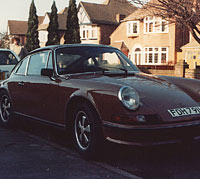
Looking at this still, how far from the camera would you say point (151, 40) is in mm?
40500

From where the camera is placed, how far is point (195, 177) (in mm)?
3928

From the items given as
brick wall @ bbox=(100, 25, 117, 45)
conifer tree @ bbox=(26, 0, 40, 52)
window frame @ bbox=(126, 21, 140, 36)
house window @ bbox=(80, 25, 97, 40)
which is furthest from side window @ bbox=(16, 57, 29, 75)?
conifer tree @ bbox=(26, 0, 40, 52)

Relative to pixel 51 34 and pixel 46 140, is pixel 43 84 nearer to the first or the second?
pixel 46 140

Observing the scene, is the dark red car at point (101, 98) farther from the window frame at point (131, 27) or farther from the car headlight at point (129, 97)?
the window frame at point (131, 27)

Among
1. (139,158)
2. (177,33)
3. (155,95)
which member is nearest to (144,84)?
(155,95)

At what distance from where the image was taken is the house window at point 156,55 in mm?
39438

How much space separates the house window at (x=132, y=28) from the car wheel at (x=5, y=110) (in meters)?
36.7

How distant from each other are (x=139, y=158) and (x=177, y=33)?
3529cm

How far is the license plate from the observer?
4256mm

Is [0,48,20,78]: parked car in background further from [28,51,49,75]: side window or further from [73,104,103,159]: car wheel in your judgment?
[73,104,103,159]: car wheel

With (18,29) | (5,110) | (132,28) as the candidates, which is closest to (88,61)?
(5,110)

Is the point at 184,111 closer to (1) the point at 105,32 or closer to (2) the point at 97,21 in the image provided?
(2) the point at 97,21

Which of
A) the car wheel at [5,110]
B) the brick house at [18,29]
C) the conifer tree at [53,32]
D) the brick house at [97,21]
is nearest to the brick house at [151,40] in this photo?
the brick house at [97,21]

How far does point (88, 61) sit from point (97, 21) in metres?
44.8
